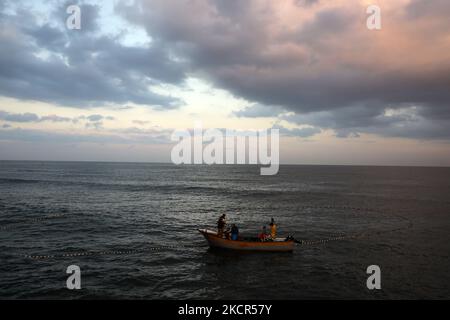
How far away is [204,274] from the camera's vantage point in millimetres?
21547

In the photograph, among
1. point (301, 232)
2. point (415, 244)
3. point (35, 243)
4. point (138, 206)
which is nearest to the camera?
point (35, 243)

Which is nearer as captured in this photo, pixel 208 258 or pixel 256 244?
pixel 208 258

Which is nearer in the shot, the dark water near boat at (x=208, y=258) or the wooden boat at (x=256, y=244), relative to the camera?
the dark water near boat at (x=208, y=258)

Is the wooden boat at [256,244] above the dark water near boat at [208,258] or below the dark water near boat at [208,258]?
above

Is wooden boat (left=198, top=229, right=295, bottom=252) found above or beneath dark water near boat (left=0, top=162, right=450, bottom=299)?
above

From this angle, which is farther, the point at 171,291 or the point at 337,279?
the point at 337,279

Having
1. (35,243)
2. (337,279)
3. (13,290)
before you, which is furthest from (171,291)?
(35,243)

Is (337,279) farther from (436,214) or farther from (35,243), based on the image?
(436,214)

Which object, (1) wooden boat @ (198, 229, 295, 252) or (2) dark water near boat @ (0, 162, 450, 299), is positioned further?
(1) wooden boat @ (198, 229, 295, 252)

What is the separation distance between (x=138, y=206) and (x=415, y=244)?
39.0m

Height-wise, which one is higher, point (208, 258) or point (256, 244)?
point (256, 244)
